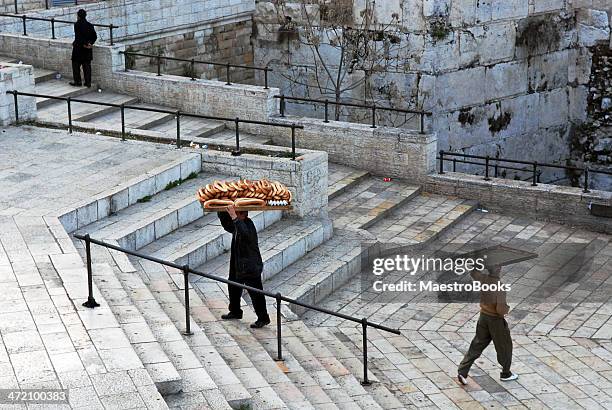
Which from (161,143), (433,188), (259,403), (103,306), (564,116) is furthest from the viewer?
(564,116)

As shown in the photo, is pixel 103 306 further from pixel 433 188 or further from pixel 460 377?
pixel 433 188

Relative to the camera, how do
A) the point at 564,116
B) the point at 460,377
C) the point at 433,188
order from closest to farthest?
1. the point at 460,377
2. the point at 433,188
3. the point at 564,116

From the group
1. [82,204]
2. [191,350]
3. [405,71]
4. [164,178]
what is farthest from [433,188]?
[191,350]

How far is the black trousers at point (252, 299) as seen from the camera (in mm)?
12852

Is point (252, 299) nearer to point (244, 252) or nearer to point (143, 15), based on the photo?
point (244, 252)

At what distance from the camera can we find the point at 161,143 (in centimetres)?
1791

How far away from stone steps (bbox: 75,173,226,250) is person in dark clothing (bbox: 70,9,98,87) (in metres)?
4.99

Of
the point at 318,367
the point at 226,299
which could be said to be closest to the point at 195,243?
the point at 226,299

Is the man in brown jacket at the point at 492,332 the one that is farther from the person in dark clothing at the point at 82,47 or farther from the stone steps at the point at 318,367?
the person in dark clothing at the point at 82,47

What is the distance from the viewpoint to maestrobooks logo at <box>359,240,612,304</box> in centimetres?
1598

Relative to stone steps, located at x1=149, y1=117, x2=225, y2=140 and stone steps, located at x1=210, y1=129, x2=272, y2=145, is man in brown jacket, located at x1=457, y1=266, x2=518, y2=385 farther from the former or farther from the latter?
stone steps, located at x1=210, y1=129, x2=272, y2=145

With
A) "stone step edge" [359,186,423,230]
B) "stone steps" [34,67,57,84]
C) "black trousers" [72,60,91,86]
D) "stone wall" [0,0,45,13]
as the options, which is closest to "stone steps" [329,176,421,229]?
"stone step edge" [359,186,423,230]

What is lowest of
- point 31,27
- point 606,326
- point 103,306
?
point 606,326

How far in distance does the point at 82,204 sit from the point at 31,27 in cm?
821
